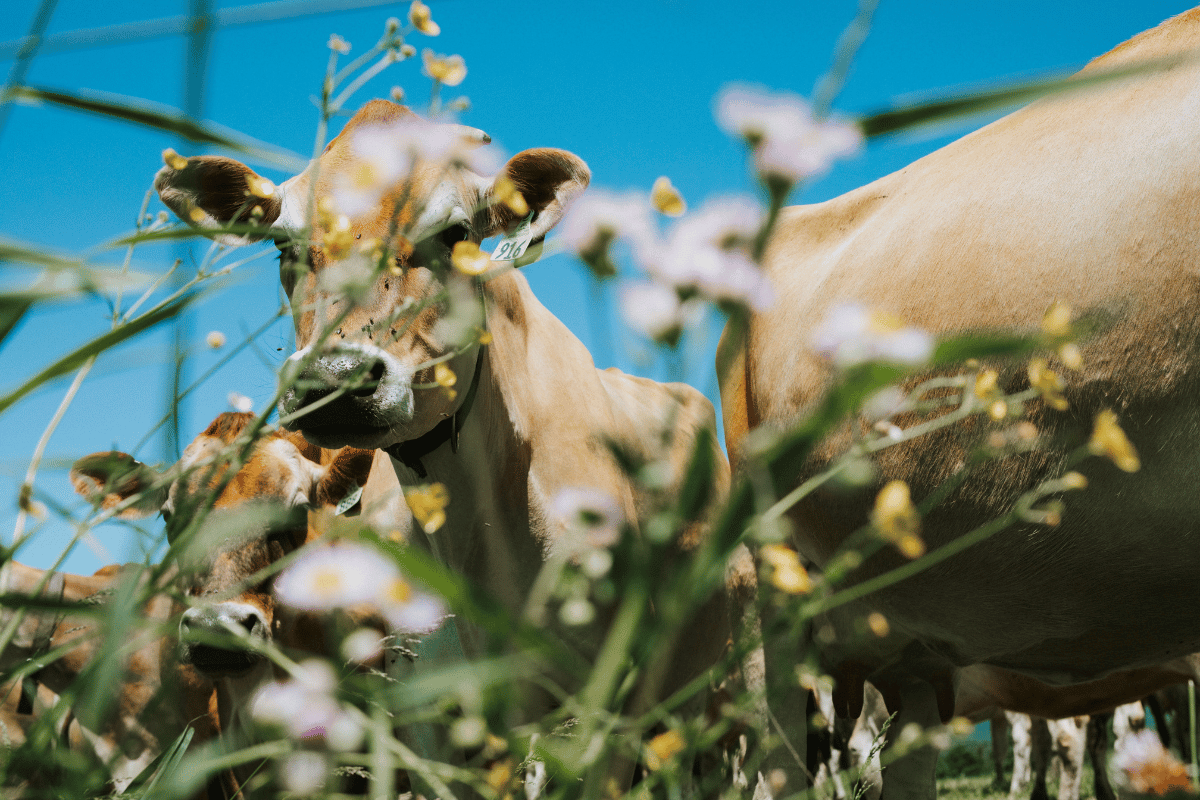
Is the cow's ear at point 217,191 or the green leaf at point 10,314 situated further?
the cow's ear at point 217,191

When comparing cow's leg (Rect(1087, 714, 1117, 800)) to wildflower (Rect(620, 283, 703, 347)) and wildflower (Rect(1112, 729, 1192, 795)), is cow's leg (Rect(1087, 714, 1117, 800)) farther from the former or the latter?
wildflower (Rect(620, 283, 703, 347))

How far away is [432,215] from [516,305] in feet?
2.11

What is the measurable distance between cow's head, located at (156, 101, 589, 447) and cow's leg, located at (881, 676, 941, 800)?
2141 mm

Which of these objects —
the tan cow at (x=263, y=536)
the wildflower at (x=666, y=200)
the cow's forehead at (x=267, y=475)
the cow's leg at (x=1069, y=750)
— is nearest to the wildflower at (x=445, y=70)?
the wildflower at (x=666, y=200)

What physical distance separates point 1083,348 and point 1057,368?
0.28 ft

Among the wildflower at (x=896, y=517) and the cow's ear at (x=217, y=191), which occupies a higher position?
the cow's ear at (x=217, y=191)

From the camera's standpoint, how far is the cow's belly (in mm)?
1986

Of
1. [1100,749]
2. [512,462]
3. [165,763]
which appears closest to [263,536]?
[512,462]

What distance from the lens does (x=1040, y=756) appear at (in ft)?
25.0

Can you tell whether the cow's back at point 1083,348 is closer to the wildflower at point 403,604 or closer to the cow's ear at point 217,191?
the wildflower at point 403,604

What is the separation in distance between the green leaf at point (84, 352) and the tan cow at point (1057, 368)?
1.11 m

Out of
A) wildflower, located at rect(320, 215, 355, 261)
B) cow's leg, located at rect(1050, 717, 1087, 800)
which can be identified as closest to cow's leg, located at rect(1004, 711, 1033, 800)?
cow's leg, located at rect(1050, 717, 1087, 800)

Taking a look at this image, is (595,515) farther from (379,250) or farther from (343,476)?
(343,476)

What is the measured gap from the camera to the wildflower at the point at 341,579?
0.56 m
